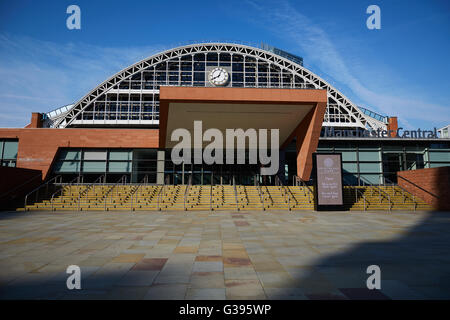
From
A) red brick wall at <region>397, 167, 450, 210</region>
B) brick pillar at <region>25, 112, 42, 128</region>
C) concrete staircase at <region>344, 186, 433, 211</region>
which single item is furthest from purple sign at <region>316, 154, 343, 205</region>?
brick pillar at <region>25, 112, 42, 128</region>

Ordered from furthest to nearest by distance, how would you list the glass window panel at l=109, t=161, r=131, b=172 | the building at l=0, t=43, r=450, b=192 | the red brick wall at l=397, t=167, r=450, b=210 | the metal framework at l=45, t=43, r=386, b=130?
the metal framework at l=45, t=43, r=386, b=130 < the glass window panel at l=109, t=161, r=131, b=172 < the building at l=0, t=43, r=450, b=192 < the red brick wall at l=397, t=167, r=450, b=210

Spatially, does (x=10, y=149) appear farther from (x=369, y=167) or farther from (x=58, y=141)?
(x=369, y=167)

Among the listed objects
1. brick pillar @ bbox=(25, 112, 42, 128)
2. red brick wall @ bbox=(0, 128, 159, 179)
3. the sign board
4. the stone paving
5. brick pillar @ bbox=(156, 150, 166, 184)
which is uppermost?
brick pillar @ bbox=(25, 112, 42, 128)

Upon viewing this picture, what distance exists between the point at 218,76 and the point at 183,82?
832cm

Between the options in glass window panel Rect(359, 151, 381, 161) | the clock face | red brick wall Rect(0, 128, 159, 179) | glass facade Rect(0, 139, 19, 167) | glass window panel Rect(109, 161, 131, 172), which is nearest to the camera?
A: red brick wall Rect(0, 128, 159, 179)

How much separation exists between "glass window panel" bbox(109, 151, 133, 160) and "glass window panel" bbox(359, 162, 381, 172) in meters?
26.1

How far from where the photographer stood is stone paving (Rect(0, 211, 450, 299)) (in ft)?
12.2

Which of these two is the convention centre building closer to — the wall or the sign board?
the wall

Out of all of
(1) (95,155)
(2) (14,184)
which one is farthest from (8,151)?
(2) (14,184)

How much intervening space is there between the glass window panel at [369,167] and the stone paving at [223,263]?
67.6 ft

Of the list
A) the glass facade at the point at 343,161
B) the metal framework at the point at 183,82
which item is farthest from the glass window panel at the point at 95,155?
the metal framework at the point at 183,82

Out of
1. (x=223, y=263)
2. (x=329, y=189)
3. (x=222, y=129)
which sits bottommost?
(x=223, y=263)

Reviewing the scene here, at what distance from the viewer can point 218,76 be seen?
55562 mm
